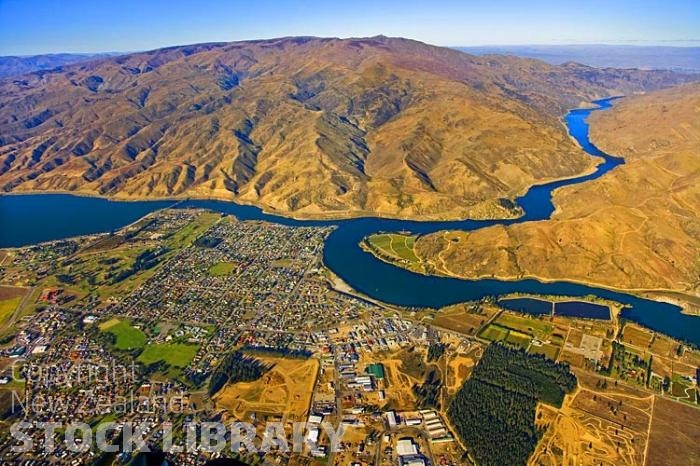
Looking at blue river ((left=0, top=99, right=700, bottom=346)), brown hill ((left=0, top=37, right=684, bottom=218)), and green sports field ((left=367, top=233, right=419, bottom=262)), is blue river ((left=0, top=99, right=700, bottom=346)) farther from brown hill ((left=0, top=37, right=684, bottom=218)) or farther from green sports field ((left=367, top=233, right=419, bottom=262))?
brown hill ((left=0, top=37, right=684, bottom=218))

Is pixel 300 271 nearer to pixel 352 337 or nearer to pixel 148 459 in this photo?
pixel 352 337

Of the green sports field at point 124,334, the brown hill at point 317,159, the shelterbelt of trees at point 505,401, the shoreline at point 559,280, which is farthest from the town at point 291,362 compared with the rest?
the brown hill at point 317,159

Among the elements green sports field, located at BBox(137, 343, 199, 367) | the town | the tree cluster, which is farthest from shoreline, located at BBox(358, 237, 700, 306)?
green sports field, located at BBox(137, 343, 199, 367)

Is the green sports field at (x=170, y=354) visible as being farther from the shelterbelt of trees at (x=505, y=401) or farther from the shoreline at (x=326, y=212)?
the shoreline at (x=326, y=212)

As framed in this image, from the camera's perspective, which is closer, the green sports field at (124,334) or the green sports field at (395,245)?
the green sports field at (124,334)

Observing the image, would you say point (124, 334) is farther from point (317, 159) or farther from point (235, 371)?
point (317, 159)
